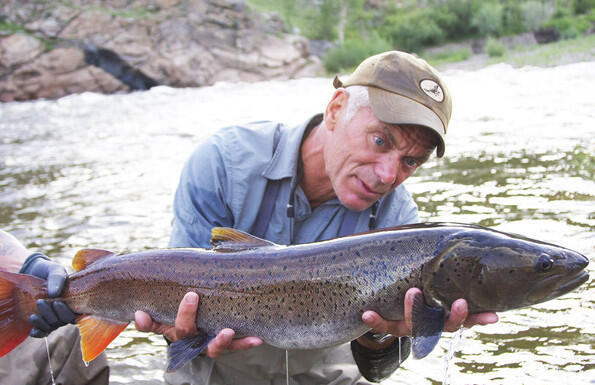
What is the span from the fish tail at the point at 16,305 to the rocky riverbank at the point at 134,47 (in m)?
26.6

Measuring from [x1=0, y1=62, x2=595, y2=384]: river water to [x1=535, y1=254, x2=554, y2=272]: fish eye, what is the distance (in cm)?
119

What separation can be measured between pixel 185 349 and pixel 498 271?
1324mm

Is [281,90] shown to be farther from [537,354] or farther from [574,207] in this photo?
[537,354]

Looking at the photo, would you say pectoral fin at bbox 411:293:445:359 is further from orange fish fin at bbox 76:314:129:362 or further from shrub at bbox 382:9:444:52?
shrub at bbox 382:9:444:52

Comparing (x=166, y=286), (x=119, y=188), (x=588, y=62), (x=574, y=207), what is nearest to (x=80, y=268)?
(x=166, y=286)

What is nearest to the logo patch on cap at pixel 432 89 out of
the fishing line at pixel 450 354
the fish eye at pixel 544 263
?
the fish eye at pixel 544 263

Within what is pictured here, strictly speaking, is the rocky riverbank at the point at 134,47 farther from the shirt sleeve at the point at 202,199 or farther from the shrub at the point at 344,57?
the shirt sleeve at the point at 202,199

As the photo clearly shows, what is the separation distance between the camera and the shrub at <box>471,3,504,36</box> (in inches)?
1671

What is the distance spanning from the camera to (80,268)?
104 inches

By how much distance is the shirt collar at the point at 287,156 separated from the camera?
9.97 feet

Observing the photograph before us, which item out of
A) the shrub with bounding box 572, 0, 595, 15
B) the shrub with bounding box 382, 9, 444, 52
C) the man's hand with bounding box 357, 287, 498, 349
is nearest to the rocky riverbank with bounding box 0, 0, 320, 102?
the shrub with bounding box 382, 9, 444, 52

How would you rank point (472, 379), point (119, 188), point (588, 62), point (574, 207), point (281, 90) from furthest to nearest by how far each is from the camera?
point (281, 90), point (588, 62), point (119, 188), point (574, 207), point (472, 379)

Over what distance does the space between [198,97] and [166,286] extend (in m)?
19.9

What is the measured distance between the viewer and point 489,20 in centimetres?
4262
